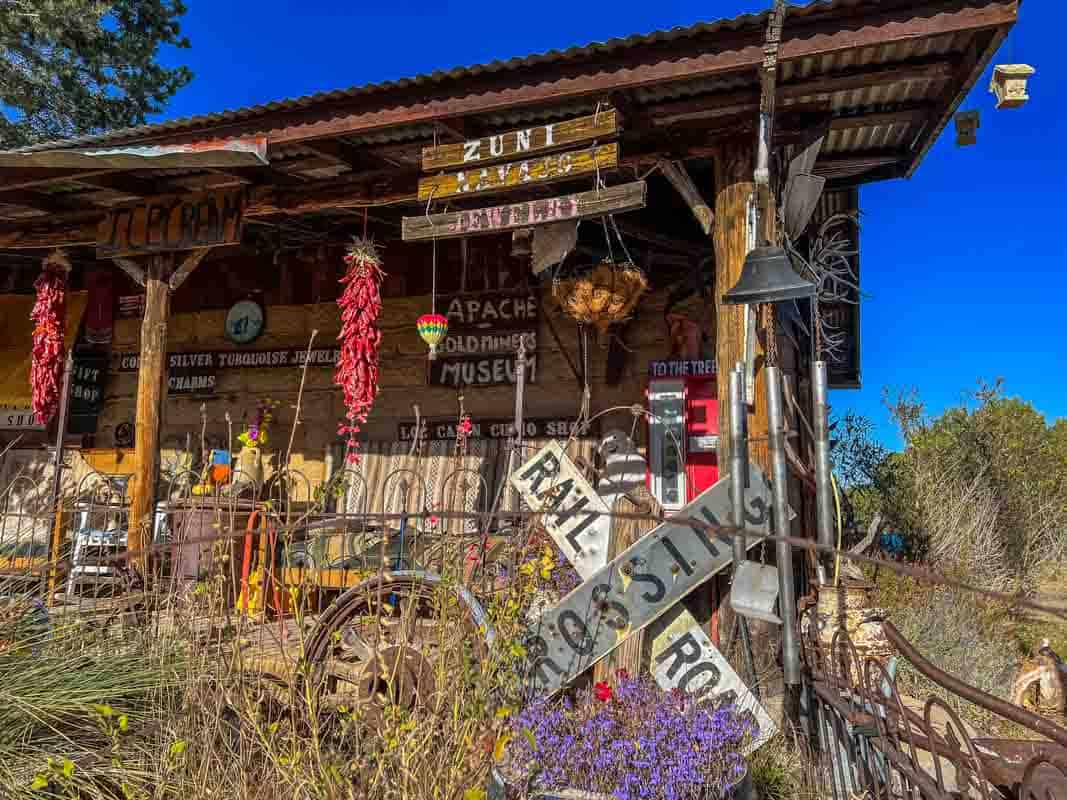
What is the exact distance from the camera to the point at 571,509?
4.07 meters

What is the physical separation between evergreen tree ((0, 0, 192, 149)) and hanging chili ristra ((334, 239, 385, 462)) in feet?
38.0

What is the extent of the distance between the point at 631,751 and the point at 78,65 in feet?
57.0

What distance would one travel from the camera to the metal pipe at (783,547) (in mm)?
3424

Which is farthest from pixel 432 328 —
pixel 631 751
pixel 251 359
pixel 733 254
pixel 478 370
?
pixel 631 751

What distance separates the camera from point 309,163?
22.5 ft

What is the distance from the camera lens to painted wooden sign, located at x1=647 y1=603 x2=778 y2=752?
3732 mm

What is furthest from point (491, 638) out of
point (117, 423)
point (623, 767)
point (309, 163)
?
point (117, 423)

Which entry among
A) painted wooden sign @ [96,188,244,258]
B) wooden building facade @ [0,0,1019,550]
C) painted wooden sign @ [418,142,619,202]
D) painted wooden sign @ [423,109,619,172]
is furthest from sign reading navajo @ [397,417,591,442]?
painted wooden sign @ [423,109,619,172]

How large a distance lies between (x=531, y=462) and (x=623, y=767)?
154 cm

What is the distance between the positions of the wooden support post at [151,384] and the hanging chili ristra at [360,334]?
5.05 ft

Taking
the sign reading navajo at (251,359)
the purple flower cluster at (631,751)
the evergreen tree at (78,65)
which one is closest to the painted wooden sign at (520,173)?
the purple flower cluster at (631,751)

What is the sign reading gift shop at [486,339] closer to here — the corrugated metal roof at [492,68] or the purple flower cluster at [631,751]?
the corrugated metal roof at [492,68]

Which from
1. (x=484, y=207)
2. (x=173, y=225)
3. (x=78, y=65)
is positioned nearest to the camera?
(x=484, y=207)

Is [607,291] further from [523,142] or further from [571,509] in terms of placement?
[571,509]
